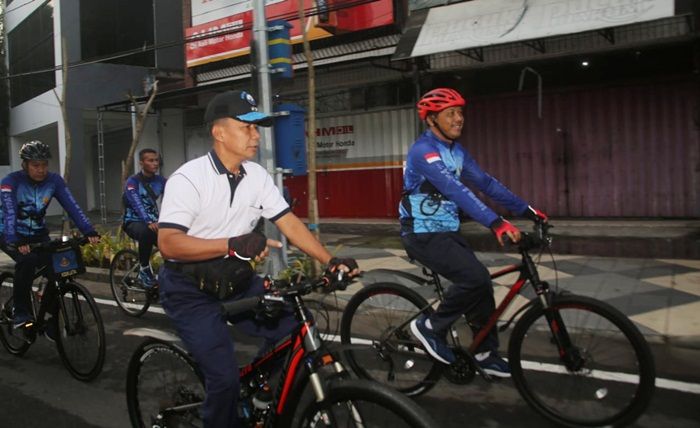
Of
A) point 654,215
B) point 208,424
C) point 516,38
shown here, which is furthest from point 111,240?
point 654,215

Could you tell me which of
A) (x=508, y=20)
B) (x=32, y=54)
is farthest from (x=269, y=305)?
(x=32, y=54)

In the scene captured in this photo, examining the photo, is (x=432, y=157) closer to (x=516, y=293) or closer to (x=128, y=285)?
(x=516, y=293)

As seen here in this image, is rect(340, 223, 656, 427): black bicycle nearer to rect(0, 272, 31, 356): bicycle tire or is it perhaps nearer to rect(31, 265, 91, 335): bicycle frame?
rect(31, 265, 91, 335): bicycle frame

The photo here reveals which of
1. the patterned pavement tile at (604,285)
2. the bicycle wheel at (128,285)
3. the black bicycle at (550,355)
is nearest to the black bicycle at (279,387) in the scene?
the black bicycle at (550,355)

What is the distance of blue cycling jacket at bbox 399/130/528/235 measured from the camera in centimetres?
356

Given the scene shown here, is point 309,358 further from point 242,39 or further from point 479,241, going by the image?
point 242,39

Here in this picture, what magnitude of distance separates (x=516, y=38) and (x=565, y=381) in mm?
6443

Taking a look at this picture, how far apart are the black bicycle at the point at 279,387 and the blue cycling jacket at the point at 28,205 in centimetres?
234

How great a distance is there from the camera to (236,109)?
268 cm

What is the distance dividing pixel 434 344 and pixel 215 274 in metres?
1.57

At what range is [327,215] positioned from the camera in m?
13.7

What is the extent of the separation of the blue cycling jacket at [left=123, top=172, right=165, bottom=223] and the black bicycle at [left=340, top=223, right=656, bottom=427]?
12.2 feet

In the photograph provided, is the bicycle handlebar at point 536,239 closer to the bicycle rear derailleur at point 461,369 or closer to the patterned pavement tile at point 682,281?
the bicycle rear derailleur at point 461,369

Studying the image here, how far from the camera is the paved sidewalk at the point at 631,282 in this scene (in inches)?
198
